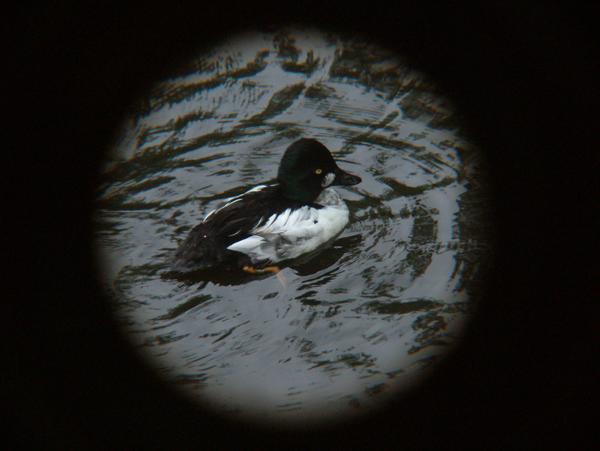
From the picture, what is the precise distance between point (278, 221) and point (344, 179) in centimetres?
84

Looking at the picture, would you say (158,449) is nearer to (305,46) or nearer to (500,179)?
(500,179)

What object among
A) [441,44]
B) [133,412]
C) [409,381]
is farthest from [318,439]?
[441,44]

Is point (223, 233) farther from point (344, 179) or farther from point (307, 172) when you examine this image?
point (344, 179)

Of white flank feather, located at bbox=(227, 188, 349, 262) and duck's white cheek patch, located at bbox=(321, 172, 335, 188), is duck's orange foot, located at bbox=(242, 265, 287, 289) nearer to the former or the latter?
white flank feather, located at bbox=(227, 188, 349, 262)

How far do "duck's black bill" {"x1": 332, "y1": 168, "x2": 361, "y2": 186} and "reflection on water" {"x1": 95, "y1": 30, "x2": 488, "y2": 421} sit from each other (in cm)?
34

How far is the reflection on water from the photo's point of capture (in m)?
4.51

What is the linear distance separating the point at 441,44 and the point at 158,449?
15.2 feet

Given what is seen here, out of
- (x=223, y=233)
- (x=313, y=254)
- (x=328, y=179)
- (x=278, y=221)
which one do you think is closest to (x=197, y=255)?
(x=223, y=233)

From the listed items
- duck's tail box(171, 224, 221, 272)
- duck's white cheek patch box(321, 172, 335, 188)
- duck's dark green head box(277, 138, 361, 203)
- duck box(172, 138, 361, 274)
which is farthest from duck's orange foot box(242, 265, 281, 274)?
duck's white cheek patch box(321, 172, 335, 188)

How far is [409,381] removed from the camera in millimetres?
4391

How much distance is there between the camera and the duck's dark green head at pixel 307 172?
217 inches

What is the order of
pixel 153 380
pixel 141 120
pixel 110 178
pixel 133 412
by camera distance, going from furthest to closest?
pixel 141 120, pixel 110 178, pixel 153 380, pixel 133 412

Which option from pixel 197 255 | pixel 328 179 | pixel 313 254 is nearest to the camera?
pixel 197 255

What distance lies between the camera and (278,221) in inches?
209
